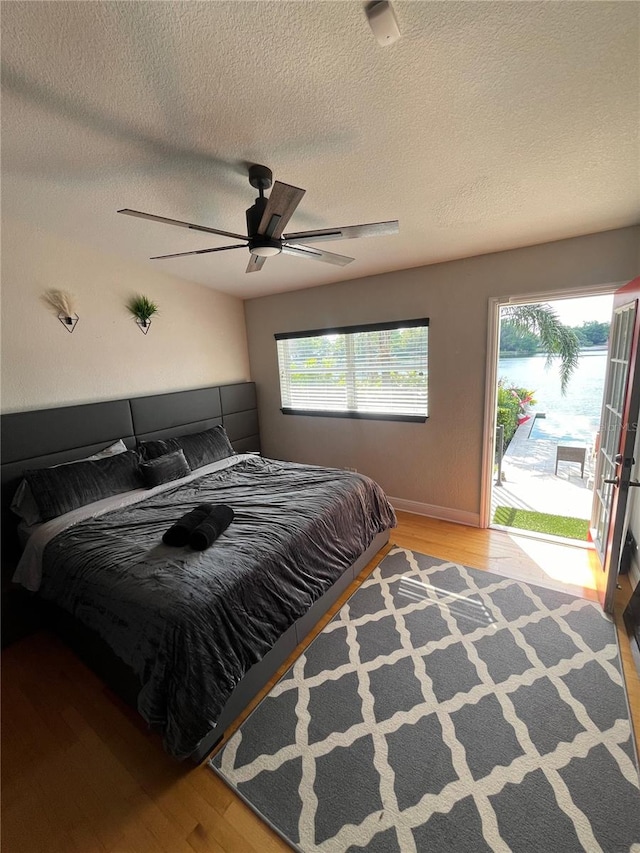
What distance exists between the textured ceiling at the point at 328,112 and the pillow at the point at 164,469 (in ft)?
5.91

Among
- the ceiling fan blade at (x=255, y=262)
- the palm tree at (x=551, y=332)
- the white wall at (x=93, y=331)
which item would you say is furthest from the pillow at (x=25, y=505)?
the palm tree at (x=551, y=332)

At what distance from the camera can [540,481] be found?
14.1 feet

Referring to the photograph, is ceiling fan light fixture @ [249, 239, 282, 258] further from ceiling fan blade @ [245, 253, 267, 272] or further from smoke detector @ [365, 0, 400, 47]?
smoke detector @ [365, 0, 400, 47]

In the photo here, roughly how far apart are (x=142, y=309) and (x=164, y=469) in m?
1.48

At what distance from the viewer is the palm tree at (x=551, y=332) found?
14.9 feet

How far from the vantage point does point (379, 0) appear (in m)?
1.00

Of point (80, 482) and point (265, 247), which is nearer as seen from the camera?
point (265, 247)

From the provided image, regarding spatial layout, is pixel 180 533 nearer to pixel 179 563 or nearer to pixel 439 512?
pixel 179 563

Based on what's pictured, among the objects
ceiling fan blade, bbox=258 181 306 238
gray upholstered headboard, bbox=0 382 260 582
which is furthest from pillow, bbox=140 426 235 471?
ceiling fan blade, bbox=258 181 306 238

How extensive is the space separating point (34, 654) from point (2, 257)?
2.58 m

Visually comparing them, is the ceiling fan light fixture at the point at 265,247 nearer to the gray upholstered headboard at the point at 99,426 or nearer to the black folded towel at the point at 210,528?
the black folded towel at the point at 210,528

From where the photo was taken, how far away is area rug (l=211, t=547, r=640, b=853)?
1.19 meters

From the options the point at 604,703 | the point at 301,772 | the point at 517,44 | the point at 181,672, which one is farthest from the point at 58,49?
the point at 604,703

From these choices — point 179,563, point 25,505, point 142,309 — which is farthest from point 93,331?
point 179,563
